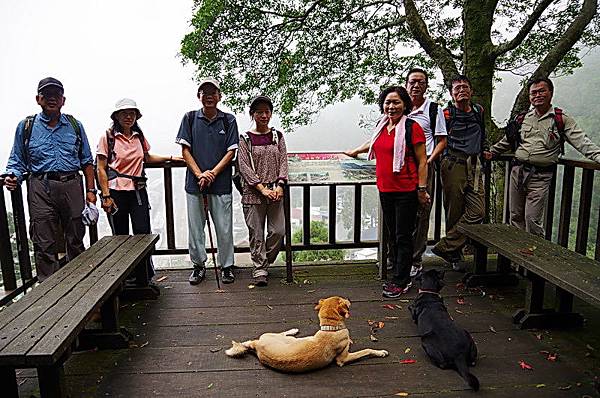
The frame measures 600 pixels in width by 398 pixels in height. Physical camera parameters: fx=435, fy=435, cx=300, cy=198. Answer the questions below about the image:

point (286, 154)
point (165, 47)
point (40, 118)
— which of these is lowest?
point (286, 154)

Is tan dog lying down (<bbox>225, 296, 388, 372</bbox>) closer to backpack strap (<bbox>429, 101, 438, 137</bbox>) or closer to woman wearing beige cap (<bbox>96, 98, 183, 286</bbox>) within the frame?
woman wearing beige cap (<bbox>96, 98, 183, 286</bbox>)

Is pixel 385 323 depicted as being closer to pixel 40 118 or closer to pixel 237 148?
pixel 237 148

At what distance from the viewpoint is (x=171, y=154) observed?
3.79m

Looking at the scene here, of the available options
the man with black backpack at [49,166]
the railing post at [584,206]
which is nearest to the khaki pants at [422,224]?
the railing post at [584,206]

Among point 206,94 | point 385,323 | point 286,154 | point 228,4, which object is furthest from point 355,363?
point 228,4

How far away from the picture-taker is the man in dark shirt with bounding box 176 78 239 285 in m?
3.39

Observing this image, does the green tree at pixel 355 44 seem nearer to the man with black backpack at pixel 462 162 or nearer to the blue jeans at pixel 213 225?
the man with black backpack at pixel 462 162

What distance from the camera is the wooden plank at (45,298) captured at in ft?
6.44

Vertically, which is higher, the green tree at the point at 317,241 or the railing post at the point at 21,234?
the railing post at the point at 21,234

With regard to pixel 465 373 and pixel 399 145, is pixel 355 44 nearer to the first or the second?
pixel 399 145

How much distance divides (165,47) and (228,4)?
1705 millimetres

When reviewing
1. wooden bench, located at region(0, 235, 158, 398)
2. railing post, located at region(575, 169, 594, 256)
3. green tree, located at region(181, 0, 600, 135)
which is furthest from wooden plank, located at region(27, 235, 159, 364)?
green tree, located at region(181, 0, 600, 135)

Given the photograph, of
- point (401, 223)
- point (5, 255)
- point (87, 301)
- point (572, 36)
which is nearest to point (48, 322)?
point (87, 301)

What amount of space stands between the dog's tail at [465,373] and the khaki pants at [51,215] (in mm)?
2712
